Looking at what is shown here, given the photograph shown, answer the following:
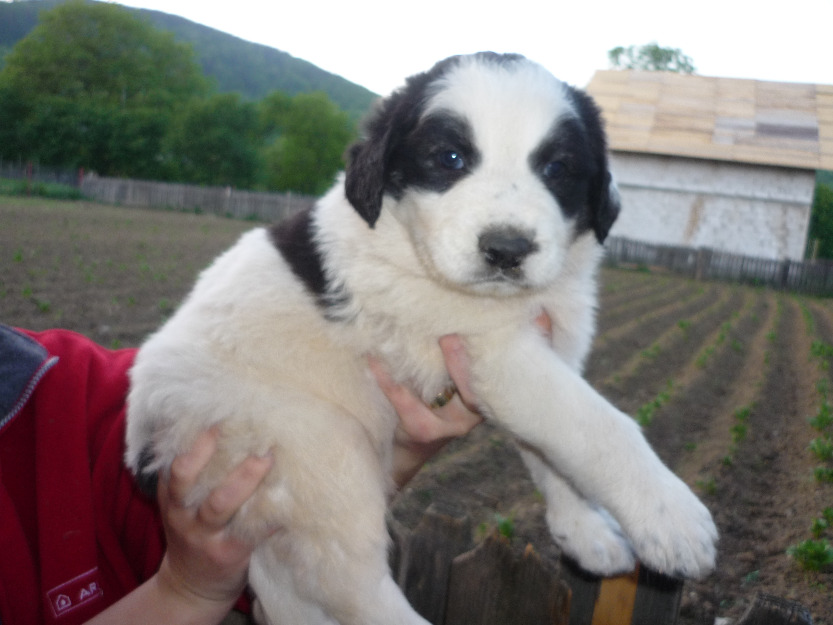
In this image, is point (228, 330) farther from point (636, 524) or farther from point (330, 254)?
point (636, 524)

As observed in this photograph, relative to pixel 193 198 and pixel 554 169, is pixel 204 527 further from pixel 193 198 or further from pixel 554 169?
pixel 193 198

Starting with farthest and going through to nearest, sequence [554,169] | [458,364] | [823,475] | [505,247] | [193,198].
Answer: [193,198] < [823,475] < [554,169] < [458,364] < [505,247]

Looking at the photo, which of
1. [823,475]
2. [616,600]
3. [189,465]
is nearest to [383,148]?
[189,465]

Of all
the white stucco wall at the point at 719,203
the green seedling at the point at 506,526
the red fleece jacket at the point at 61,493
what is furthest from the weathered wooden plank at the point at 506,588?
the white stucco wall at the point at 719,203

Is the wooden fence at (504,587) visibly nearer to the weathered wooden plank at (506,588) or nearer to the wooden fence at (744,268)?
the weathered wooden plank at (506,588)

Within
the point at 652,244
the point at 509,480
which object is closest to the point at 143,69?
the point at 652,244

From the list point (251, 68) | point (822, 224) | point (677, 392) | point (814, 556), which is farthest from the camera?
point (251, 68)

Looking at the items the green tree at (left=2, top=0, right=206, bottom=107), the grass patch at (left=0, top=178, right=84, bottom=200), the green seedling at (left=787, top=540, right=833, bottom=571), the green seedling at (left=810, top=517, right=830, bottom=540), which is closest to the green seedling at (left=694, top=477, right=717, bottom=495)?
the green seedling at (left=810, top=517, right=830, bottom=540)
